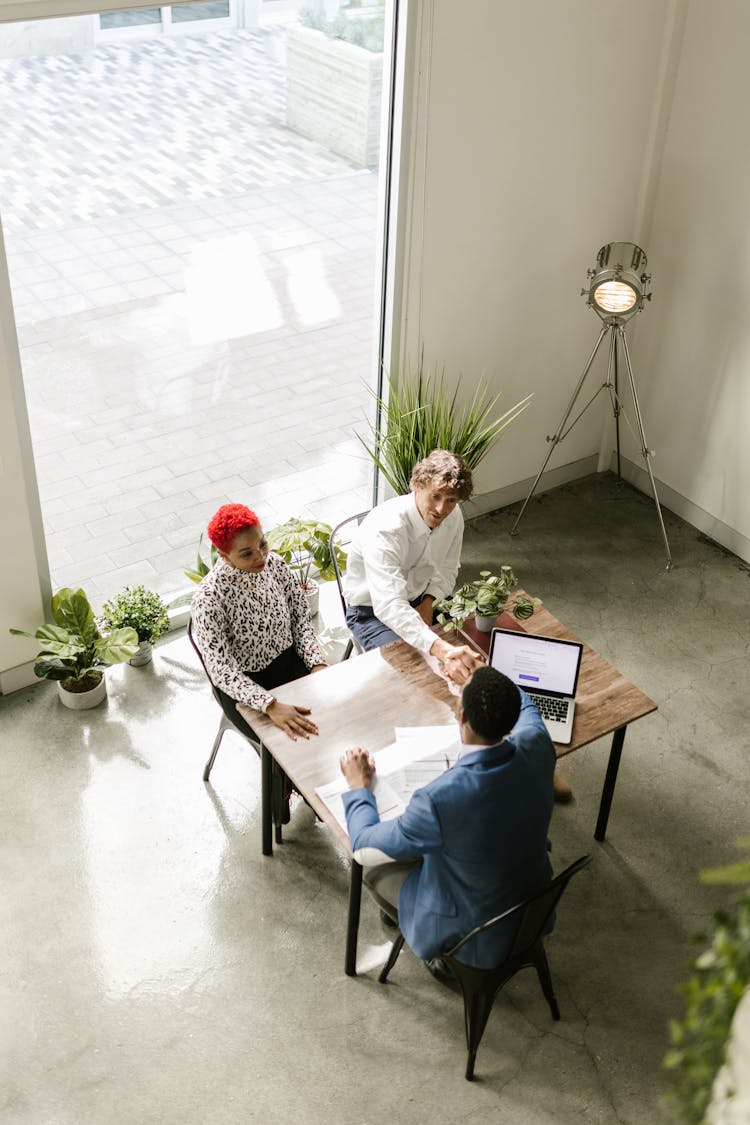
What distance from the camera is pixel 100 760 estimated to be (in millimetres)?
4535

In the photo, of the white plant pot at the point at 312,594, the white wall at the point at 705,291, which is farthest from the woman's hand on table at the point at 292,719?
the white wall at the point at 705,291

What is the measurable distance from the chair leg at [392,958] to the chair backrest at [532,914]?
15.7 inches

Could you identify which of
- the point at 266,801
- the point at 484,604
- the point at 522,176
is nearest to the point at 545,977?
the point at 266,801

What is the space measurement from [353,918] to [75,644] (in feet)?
5.83

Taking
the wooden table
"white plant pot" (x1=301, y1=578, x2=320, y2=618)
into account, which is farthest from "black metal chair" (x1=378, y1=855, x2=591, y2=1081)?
"white plant pot" (x1=301, y1=578, x2=320, y2=618)

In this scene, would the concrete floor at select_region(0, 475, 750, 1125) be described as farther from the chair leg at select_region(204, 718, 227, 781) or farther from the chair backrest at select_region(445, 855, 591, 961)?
the chair backrest at select_region(445, 855, 591, 961)

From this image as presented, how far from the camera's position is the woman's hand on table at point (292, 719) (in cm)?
358

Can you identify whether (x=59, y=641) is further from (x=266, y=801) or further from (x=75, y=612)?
(x=266, y=801)

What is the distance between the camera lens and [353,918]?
360 centimetres

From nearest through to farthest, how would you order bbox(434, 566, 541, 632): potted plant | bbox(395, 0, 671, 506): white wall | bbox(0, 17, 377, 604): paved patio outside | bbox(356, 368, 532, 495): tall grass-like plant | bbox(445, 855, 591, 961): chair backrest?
bbox(445, 855, 591, 961): chair backrest, bbox(434, 566, 541, 632): potted plant, bbox(0, 17, 377, 604): paved patio outside, bbox(395, 0, 671, 506): white wall, bbox(356, 368, 532, 495): tall grass-like plant

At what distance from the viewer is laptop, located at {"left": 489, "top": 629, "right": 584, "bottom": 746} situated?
3773 millimetres

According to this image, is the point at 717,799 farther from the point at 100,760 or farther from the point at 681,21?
the point at 681,21

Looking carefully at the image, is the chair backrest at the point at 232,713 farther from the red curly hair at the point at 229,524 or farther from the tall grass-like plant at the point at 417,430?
the tall grass-like plant at the point at 417,430

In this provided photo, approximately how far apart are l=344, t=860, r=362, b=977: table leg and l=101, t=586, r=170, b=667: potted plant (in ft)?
5.56
